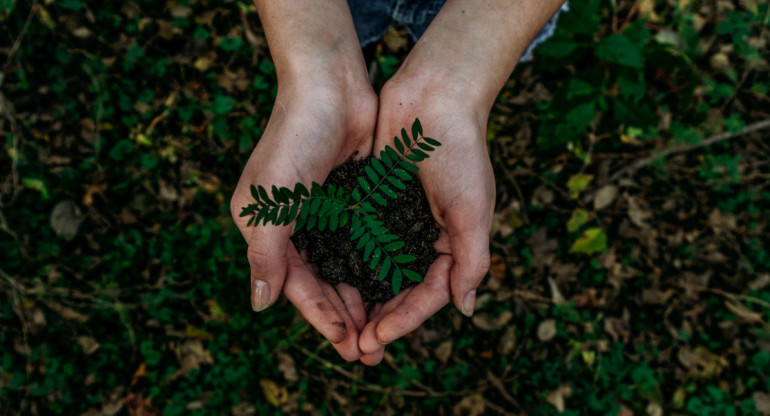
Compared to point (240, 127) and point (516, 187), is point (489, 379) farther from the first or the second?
point (240, 127)

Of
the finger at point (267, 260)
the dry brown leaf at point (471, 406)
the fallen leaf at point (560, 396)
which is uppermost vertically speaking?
the finger at point (267, 260)

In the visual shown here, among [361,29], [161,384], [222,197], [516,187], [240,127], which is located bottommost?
[161,384]

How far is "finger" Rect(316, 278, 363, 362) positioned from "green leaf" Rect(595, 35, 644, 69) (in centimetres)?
238

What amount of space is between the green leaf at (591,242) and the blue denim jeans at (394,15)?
1.51m

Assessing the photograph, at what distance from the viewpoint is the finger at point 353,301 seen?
8.95 ft

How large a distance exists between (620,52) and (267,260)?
2.69 metres

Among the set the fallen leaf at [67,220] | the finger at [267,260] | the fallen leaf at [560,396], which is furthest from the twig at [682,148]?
the fallen leaf at [67,220]

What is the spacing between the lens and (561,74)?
4227mm

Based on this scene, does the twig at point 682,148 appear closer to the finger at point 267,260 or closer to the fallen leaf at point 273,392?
the finger at point 267,260

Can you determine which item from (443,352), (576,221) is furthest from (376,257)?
(576,221)

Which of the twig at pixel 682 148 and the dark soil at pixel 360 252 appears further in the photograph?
the twig at pixel 682 148

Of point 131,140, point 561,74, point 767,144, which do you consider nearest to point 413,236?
point 561,74

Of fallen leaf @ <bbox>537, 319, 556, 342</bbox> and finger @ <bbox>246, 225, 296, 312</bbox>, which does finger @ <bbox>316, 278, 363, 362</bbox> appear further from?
fallen leaf @ <bbox>537, 319, 556, 342</bbox>

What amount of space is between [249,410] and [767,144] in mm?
4681
